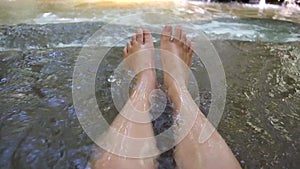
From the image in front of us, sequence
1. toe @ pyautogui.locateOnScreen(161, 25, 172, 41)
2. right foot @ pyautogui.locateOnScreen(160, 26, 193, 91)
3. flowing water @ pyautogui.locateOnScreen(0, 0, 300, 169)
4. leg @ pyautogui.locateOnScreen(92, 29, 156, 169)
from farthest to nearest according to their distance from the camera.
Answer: toe @ pyautogui.locateOnScreen(161, 25, 172, 41) → right foot @ pyautogui.locateOnScreen(160, 26, 193, 91) → flowing water @ pyautogui.locateOnScreen(0, 0, 300, 169) → leg @ pyautogui.locateOnScreen(92, 29, 156, 169)

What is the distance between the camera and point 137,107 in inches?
47.5

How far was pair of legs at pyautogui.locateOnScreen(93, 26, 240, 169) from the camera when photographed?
0.96 meters

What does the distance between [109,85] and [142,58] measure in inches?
8.9

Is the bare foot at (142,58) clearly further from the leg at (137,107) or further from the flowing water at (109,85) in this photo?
the flowing water at (109,85)

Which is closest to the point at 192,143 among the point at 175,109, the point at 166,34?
the point at 175,109

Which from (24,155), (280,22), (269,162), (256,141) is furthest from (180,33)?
(280,22)

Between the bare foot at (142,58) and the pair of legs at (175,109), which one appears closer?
the pair of legs at (175,109)

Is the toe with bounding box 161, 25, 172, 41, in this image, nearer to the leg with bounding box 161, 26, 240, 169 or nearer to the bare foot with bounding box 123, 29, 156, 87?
the bare foot with bounding box 123, 29, 156, 87

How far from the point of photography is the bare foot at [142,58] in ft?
4.78

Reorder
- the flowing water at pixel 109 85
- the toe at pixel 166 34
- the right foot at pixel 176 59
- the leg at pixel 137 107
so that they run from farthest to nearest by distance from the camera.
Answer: the toe at pixel 166 34 → the right foot at pixel 176 59 → the flowing water at pixel 109 85 → the leg at pixel 137 107

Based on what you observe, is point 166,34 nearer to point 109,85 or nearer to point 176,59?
point 176,59

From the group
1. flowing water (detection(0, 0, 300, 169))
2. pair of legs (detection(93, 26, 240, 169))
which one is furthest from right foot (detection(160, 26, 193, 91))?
flowing water (detection(0, 0, 300, 169))

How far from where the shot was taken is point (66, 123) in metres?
1.25

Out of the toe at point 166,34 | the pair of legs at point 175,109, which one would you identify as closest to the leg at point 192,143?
the pair of legs at point 175,109
